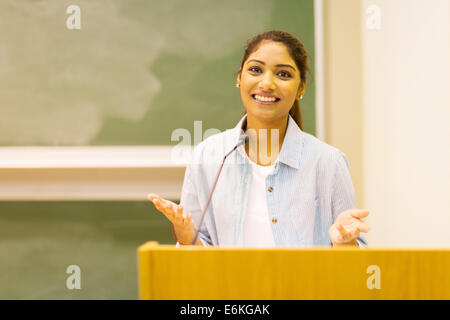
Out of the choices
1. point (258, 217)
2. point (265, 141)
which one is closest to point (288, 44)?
point (265, 141)

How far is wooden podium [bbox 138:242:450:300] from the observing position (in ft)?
1.90

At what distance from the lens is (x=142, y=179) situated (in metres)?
1.80

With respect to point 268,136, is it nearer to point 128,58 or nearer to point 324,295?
point 324,295

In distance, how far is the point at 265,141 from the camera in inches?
49.0

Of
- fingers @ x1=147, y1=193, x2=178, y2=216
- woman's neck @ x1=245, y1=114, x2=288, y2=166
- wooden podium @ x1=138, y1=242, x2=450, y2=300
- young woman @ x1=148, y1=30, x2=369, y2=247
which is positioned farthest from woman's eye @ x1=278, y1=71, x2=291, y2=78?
wooden podium @ x1=138, y1=242, x2=450, y2=300

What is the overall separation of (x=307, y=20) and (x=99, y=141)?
1.17 meters

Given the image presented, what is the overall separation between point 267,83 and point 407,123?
78 cm

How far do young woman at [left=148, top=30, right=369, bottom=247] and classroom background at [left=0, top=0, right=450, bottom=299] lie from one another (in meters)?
0.57

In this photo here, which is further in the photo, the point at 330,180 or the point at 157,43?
the point at 157,43

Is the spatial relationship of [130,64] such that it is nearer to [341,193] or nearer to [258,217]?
[258,217]

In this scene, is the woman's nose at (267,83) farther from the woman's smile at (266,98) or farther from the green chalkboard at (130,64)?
the green chalkboard at (130,64)

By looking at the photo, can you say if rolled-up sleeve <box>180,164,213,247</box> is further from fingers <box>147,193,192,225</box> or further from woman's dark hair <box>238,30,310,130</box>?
woman's dark hair <box>238,30,310,130</box>
